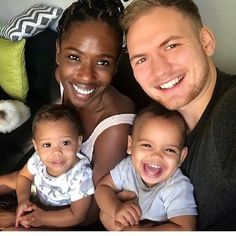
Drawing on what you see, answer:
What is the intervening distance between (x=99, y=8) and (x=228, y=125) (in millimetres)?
508

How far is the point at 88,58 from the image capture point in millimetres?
1186

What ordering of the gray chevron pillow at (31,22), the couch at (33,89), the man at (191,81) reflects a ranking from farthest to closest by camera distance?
the gray chevron pillow at (31,22)
the couch at (33,89)
the man at (191,81)

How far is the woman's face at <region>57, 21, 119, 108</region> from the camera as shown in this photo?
46.1 inches

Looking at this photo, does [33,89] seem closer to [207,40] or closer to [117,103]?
[117,103]

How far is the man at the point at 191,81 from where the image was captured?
941 mm

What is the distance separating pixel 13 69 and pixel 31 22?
21 cm

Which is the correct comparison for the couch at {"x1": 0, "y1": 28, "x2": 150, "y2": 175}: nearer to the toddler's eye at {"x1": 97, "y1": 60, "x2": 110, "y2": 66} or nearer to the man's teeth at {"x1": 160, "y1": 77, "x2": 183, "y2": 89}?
the toddler's eye at {"x1": 97, "y1": 60, "x2": 110, "y2": 66}

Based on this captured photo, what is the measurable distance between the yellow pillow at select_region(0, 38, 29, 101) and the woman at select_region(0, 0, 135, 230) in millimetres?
717

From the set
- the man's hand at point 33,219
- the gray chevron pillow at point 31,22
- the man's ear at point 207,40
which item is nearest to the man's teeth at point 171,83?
the man's ear at point 207,40

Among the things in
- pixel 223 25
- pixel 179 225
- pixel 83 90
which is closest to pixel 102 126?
pixel 83 90

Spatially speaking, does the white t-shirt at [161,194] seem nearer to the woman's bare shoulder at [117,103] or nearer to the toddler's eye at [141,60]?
the woman's bare shoulder at [117,103]

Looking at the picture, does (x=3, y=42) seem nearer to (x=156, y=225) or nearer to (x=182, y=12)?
(x=182, y=12)

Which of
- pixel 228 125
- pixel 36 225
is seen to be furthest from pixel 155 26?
pixel 36 225

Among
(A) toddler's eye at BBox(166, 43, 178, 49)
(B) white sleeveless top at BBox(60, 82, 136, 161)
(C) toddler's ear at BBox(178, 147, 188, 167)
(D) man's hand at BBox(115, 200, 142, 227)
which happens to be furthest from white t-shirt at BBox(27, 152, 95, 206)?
(A) toddler's eye at BBox(166, 43, 178, 49)
